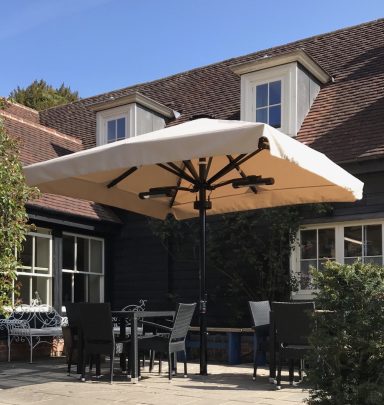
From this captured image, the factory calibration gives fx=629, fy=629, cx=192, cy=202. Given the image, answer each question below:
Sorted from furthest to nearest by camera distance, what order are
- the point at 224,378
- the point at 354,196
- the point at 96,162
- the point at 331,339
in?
the point at 224,378 < the point at 354,196 < the point at 96,162 < the point at 331,339

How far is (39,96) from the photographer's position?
29.1m

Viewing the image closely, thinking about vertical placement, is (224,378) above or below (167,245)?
below

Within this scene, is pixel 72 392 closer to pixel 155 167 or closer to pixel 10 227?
pixel 10 227

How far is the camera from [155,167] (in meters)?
7.97

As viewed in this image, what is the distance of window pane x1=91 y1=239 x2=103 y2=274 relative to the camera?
12.8m

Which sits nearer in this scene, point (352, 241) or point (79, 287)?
point (352, 241)

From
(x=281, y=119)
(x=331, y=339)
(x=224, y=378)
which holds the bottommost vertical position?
(x=224, y=378)

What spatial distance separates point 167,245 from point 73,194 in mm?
4655

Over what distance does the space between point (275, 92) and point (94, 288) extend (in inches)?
210

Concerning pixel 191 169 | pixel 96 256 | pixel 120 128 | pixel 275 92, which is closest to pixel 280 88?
pixel 275 92

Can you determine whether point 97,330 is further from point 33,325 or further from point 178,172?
point 33,325

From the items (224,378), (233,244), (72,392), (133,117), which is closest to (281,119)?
(233,244)

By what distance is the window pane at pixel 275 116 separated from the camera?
11.8 meters

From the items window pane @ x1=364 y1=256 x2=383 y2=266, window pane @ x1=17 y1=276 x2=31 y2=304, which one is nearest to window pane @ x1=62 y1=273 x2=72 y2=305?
window pane @ x1=17 y1=276 x2=31 y2=304
